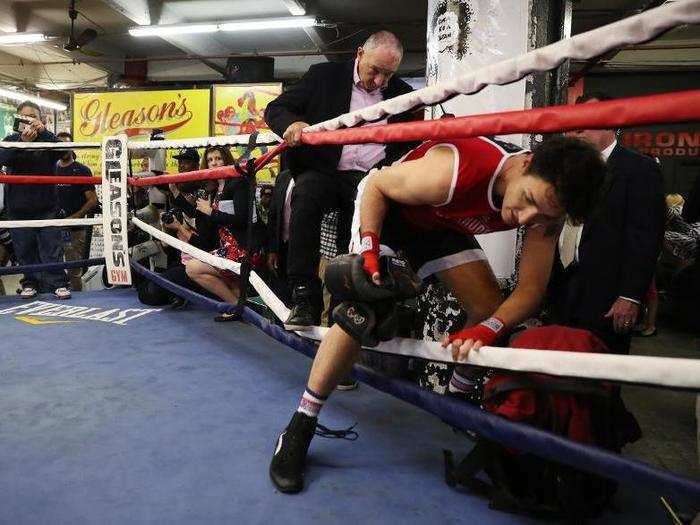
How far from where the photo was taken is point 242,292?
7.25 ft

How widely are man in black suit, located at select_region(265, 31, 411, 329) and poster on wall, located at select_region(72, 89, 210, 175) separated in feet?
21.5

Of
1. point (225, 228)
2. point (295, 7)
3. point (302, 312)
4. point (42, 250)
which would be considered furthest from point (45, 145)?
point (295, 7)

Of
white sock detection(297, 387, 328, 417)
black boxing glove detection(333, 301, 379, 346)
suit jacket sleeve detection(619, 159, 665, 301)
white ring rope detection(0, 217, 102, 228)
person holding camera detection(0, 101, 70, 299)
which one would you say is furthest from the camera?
person holding camera detection(0, 101, 70, 299)

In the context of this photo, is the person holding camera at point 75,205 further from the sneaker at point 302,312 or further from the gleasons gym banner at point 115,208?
the sneaker at point 302,312

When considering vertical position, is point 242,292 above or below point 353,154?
below

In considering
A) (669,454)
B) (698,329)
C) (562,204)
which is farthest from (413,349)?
(698,329)

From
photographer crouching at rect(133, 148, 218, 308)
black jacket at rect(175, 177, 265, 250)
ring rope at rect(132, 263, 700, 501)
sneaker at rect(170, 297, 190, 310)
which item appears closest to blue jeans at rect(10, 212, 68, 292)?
photographer crouching at rect(133, 148, 218, 308)

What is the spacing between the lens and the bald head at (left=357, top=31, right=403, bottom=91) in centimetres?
200

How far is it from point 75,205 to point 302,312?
4.04 meters

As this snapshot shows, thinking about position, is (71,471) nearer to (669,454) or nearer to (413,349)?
(413,349)

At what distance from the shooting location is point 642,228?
72.9 inches

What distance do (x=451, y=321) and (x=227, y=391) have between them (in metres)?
A: 0.86

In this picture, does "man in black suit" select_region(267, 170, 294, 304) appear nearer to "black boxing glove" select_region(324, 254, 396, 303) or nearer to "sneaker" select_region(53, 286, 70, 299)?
"black boxing glove" select_region(324, 254, 396, 303)

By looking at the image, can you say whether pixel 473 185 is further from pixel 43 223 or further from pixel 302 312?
pixel 43 223
